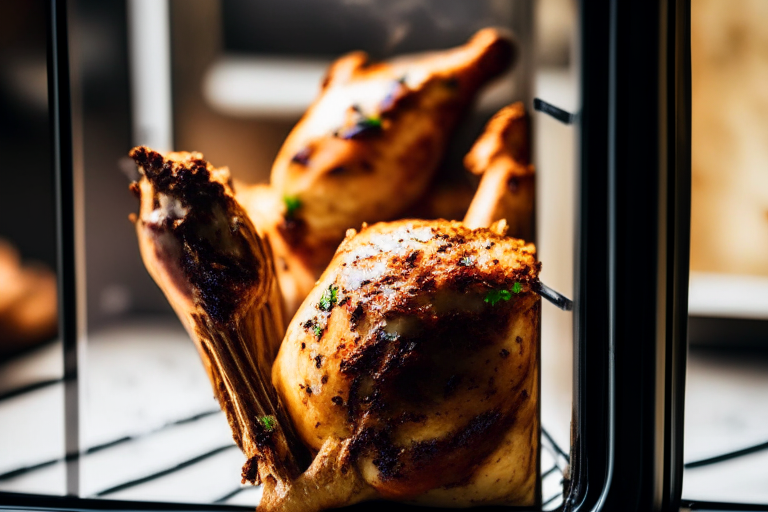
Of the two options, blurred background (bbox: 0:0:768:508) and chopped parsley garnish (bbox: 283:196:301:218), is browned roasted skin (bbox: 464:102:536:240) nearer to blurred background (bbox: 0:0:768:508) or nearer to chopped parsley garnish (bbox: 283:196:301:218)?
blurred background (bbox: 0:0:768:508)

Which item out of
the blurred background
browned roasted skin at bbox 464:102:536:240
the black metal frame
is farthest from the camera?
the blurred background

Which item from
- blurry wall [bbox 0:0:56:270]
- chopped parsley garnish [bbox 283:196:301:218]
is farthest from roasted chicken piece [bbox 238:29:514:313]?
blurry wall [bbox 0:0:56:270]

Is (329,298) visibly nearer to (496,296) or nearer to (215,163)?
(496,296)

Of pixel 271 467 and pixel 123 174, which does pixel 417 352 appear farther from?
pixel 123 174

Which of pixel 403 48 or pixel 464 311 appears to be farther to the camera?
pixel 403 48

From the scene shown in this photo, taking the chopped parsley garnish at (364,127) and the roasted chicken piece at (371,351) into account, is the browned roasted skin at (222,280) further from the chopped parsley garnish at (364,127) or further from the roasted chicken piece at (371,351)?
the chopped parsley garnish at (364,127)

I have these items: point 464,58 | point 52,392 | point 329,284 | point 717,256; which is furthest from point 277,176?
point 717,256

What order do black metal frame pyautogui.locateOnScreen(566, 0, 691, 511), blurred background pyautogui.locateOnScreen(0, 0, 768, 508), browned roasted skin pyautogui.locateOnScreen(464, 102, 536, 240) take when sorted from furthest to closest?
blurred background pyautogui.locateOnScreen(0, 0, 768, 508)
browned roasted skin pyautogui.locateOnScreen(464, 102, 536, 240)
black metal frame pyautogui.locateOnScreen(566, 0, 691, 511)

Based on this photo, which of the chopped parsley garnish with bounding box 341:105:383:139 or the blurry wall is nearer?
the chopped parsley garnish with bounding box 341:105:383:139
